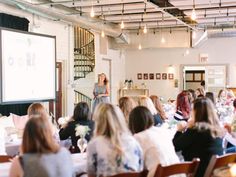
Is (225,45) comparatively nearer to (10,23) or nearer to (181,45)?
(181,45)

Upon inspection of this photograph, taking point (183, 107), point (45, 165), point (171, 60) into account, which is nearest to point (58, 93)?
point (183, 107)

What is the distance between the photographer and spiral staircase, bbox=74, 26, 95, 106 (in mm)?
13133

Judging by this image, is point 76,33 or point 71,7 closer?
point 71,7

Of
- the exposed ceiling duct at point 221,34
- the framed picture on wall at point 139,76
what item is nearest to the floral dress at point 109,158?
the exposed ceiling duct at point 221,34

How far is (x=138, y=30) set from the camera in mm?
15312

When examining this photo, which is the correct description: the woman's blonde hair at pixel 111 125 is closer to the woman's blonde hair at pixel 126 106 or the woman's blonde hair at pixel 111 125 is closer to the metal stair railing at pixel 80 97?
the woman's blonde hair at pixel 126 106

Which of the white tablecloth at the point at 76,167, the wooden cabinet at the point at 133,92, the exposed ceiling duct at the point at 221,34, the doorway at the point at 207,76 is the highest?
the exposed ceiling duct at the point at 221,34

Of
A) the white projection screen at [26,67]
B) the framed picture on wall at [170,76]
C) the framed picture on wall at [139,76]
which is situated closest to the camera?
the white projection screen at [26,67]

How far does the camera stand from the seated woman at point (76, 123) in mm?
4730

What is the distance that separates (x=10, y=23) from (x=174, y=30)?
7558mm

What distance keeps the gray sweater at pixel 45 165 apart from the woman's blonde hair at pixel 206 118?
5.04ft

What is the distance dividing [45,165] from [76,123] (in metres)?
2.05

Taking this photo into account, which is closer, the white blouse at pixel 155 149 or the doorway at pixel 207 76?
the white blouse at pixel 155 149

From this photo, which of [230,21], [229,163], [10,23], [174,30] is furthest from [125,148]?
[174,30]
